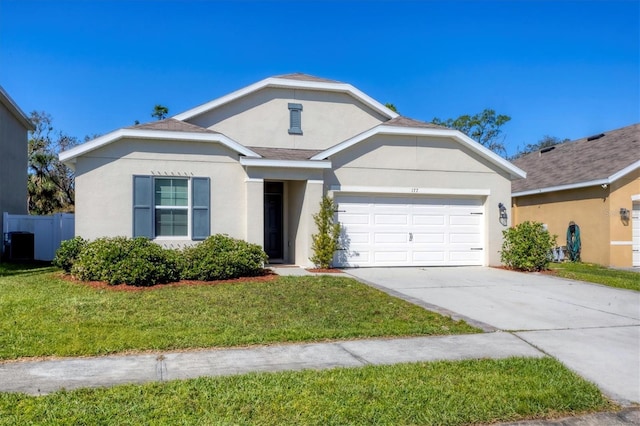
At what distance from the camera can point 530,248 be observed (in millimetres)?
14195

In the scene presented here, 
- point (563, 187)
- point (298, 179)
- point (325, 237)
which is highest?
point (563, 187)

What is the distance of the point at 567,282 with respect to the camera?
1227cm

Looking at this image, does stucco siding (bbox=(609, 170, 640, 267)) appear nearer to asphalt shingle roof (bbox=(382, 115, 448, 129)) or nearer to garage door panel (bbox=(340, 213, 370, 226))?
asphalt shingle roof (bbox=(382, 115, 448, 129))

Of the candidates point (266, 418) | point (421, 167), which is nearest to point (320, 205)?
Result: point (421, 167)

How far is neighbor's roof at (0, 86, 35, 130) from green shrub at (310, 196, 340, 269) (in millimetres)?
10483

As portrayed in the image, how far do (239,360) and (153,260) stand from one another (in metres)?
5.84

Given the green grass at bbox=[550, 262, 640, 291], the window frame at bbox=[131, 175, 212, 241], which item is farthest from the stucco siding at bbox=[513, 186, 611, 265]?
the window frame at bbox=[131, 175, 212, 241]

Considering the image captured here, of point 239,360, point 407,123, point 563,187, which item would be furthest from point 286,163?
point 563,187

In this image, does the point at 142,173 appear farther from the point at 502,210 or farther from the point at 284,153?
the point at 502,210

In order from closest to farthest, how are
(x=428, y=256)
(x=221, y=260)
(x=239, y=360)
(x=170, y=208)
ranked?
(x=239, y=360) → (x=221, y=260) → (x=170, y=208) → (x=428, y=256)

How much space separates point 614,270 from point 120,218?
14819 mm

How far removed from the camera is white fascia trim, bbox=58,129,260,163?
39.6 ft

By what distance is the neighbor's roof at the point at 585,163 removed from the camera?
17.1m

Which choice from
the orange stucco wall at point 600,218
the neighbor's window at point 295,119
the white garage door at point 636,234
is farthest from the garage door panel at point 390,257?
the white garage door at point 636,234
